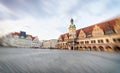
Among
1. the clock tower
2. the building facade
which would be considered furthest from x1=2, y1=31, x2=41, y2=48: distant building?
the building facade

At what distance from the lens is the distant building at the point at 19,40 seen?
126312 mm

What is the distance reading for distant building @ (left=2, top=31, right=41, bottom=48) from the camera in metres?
126

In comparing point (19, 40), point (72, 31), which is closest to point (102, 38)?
point (72, 31)

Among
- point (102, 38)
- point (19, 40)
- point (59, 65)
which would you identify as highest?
point (19, 40)

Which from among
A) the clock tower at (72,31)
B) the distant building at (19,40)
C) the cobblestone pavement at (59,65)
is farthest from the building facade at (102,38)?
the distant building at (19,40)

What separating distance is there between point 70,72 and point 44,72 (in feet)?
6.58

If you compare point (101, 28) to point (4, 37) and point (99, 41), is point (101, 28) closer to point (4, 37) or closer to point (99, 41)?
point (99, 41)

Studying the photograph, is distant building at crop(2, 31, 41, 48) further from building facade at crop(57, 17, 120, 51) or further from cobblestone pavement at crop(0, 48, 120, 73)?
cobblestone pavement at crop(0, 48, 120, 73)

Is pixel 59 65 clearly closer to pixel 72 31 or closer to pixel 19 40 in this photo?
pixel 72 31

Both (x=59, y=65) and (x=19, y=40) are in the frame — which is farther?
(x=19, y=40)

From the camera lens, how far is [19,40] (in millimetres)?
132375

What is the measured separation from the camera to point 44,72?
321 inches

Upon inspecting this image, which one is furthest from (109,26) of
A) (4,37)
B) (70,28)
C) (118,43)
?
(4,37)

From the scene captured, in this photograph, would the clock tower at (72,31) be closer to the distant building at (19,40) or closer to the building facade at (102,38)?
the building facade at (102,38)
